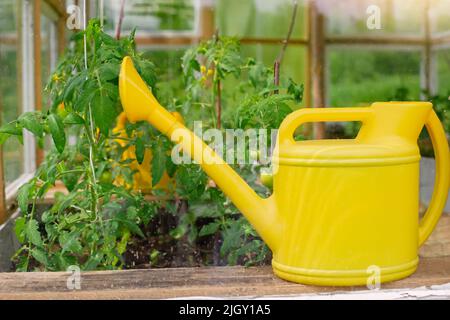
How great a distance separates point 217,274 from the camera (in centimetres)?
75

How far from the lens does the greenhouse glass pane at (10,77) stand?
126 centimetres

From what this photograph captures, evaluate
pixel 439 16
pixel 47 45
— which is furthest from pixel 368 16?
pixel 47 45

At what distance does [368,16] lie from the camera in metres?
1.67

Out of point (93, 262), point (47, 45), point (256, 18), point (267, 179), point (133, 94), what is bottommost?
point (93, 262)

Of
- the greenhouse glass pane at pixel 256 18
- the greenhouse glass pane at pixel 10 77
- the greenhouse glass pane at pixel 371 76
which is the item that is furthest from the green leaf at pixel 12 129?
the greenhouse glass pane at pixel 256 18

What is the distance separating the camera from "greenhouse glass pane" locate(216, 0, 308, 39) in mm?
2965

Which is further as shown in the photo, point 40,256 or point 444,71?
point 444,71

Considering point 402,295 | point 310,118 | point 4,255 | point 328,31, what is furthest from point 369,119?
point 328,31

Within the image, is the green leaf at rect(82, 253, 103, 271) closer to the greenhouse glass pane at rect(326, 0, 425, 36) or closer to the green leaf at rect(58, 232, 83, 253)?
the green leaf at rect(58, 232, 83, 253)

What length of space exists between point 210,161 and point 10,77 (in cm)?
79

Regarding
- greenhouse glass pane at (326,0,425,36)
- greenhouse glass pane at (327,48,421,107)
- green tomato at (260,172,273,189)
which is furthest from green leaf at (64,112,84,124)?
greenhouse glass pane at (326,0,425,36)

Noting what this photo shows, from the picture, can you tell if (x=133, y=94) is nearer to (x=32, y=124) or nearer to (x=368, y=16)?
(x=32, y=124)

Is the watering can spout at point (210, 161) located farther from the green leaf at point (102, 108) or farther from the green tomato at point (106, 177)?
the green tomato at point (106, 177)

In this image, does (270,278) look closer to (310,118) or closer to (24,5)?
(310,118)
